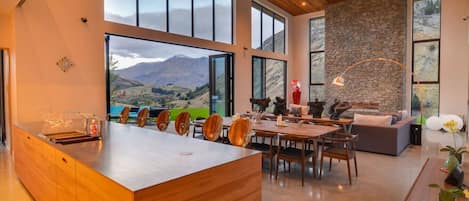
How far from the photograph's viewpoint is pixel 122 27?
622cm

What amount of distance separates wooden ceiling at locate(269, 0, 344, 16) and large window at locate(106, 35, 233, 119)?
3400 mm

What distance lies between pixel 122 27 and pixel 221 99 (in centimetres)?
401

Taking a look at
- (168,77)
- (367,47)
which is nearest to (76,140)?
(367,47)

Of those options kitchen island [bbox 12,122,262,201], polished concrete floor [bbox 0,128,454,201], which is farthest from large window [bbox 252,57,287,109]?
kitchen island [bbox 12,122,262,201]

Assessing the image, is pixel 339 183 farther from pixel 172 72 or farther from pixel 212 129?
pixel 172 72

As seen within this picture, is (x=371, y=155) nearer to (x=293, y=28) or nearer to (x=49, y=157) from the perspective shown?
(x=49, y=157)

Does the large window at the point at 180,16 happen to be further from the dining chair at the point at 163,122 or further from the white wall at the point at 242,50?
the dining chair at the point at 163,122

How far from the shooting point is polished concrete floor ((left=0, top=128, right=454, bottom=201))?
3.38 m

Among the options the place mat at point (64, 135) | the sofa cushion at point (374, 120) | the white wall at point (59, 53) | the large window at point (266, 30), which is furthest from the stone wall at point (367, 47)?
the place mat at point (64, 135)

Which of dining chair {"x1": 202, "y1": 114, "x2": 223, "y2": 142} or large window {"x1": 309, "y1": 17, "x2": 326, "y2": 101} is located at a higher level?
large window {"x1": 309, "y1": 17, "x2": 326, "y2": 101}

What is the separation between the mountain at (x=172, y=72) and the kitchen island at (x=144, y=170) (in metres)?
8.68

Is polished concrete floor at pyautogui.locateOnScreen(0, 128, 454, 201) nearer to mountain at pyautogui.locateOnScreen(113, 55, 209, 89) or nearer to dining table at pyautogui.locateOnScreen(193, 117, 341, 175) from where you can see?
dining table at pyautogui.locateOnScreen(193, 117, 341, 175)

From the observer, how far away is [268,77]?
10.8 metres

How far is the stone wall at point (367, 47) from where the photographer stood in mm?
9125
